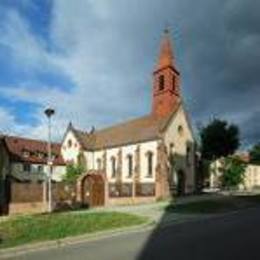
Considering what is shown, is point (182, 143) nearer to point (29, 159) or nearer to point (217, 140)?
point (217, 140)

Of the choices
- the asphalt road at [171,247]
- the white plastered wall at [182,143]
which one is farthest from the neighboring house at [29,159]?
the asphalt road at [171,247]

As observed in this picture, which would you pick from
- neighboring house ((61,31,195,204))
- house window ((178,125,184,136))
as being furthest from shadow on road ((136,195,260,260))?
house window ((178,125,184,136))

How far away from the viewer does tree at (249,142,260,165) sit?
363 ft

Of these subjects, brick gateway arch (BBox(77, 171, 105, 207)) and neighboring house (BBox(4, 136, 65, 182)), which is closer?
brick gateway arch (BBox(77, 171, 105, 207))

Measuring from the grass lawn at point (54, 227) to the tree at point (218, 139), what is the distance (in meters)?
50.9

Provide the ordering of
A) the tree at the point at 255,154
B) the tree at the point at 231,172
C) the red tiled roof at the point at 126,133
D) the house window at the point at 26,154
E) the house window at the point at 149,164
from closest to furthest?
1. the house window at the point at 149,164
2. the red tiled roof at the point at 126,133
3. the house window at the point at 26,154
4. the tree at the point at 231,172
5. the tree at the point at 255,154

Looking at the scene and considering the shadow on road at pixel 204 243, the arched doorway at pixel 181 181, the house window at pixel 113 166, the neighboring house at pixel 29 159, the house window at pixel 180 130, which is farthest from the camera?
the neighboring house at pixel 29 159

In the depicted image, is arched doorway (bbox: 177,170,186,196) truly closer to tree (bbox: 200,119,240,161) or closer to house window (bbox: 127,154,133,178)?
house window (bbox: 127,154,133,178)

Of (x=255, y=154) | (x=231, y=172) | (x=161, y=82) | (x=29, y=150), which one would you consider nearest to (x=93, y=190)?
(x=161, y=82)

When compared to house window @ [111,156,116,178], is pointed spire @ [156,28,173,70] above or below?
above

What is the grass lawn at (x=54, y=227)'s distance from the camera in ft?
55.5

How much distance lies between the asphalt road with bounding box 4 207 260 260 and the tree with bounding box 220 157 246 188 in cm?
5293

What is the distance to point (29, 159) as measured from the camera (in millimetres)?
68000

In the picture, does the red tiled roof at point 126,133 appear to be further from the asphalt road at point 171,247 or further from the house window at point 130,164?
the asphalt road at point 171,247
